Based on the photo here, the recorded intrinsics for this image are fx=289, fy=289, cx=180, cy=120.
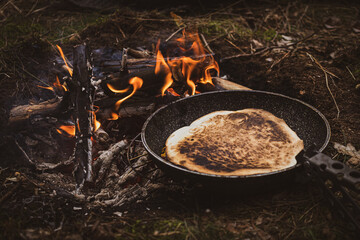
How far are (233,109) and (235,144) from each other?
2.21 feet

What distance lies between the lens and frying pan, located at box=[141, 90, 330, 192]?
1887mm

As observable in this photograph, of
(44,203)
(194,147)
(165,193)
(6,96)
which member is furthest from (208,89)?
(6,96)

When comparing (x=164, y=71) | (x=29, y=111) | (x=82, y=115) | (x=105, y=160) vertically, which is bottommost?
(x=105, y=160)

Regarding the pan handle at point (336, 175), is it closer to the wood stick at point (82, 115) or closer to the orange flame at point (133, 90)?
the wood stick at point (82, 115)

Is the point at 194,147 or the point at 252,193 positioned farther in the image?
the point at 194,147

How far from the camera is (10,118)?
2.98 m

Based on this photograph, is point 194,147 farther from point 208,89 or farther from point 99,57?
point 99,57

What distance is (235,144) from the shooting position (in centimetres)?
242

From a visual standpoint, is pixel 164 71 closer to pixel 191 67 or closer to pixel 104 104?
pixel 191 67

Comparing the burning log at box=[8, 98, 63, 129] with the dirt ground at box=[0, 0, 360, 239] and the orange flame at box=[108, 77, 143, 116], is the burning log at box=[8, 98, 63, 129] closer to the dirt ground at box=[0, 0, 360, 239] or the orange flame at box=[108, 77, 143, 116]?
the dirt ground at box=[0, 0, 360, 239]

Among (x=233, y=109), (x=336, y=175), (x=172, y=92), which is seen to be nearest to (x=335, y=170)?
(x=336, y=175)

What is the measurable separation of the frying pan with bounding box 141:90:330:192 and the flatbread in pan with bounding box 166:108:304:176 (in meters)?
0.11

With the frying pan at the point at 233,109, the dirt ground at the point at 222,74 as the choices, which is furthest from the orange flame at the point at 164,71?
the dirt ground at the point at 222,74

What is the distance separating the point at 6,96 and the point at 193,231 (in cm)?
293
